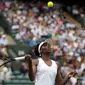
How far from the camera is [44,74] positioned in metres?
5.34

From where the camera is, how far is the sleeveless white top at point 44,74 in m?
5.34

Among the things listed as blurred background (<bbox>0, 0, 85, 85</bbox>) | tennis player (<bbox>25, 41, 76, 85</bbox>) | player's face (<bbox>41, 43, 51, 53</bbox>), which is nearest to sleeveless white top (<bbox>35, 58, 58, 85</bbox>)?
tennis player (<bbox>25, 41, 76, 85</bbox>)

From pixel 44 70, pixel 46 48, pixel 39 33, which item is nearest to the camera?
pixel 44 70

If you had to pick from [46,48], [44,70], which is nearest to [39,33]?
[46,48]

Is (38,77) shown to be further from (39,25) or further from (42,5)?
(42,5)

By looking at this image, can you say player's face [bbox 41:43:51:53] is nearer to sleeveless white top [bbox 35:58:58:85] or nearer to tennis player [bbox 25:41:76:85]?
tennis player [bbox 25:41:76:85]

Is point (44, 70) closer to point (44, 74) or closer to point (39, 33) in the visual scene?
point (44, 74)

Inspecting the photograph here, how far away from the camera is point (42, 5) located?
19.7 meters

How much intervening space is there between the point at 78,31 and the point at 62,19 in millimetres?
1619

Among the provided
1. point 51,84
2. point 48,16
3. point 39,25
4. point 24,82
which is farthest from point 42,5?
point 51,84

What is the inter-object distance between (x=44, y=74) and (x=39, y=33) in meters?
10.1

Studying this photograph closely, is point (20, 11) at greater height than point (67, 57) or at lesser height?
greater

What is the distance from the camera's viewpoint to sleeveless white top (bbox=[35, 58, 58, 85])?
534 cm

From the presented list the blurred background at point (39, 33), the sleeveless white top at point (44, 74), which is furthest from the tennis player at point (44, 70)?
the blurred background at point (39, 33)
